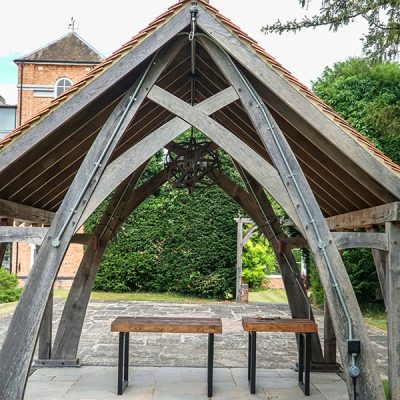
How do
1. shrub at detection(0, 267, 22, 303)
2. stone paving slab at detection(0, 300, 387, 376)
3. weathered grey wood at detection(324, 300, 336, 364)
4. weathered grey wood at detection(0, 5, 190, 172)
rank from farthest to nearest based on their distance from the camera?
1. shrub at detection(0, 267, 22, 303)
2. stone paving slab at detection(0, 300, 387, 376)
3. weathered grey wood at detection(324, 300, 336, 364)
4. weathered grey wood at detection(0, 5, 190, 172)

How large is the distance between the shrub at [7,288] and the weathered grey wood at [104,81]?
11265 mm

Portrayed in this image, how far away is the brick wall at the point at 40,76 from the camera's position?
20.2 metres

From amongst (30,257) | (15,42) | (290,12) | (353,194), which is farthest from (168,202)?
(15,42)

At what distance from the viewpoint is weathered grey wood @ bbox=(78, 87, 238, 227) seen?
4289 mm

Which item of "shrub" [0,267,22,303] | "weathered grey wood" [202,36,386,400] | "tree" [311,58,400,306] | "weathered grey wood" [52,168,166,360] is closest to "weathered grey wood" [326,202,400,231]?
"weathered grey wood" [202,36,386,400]

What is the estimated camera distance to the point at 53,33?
22.2 metres

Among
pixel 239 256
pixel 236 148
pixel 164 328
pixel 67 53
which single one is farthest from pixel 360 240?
pixel 67 53

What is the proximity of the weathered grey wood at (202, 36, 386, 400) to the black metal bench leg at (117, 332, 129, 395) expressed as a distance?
2497mm

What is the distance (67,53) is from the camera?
67.8ft

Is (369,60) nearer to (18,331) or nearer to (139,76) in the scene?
(139,76)

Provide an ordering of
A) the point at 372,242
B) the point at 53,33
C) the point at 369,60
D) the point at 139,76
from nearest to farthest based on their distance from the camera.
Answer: the point at 139,76 < the point at 372,242 < the point at 369,60 < the point at 53,33

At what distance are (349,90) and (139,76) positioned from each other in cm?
1094

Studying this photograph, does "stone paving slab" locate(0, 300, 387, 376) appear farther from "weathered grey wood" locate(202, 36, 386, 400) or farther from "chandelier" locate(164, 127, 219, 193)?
"weathered grey wood" locate(202, 36, 386, 400)

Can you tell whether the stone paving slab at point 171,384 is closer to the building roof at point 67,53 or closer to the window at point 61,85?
the window at point 61,85
